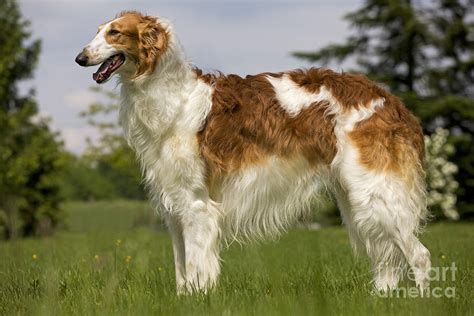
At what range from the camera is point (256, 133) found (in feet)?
18.6

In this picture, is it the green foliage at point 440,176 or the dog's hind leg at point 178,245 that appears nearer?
the dog's hind leg at point 178,245

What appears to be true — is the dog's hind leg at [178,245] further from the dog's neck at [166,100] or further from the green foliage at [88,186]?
the green foliage at [88,186]

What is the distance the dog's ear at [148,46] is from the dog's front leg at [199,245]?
1.25m

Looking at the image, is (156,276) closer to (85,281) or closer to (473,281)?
(85,281)

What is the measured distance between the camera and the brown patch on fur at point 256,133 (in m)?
5.59

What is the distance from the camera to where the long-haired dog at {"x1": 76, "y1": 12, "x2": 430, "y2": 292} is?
5398 millimetres

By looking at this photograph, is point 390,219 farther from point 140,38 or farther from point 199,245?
point 140,38

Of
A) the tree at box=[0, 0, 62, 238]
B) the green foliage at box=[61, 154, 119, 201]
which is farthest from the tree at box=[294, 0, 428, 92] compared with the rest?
the green foliage at box=[61, 154, 119, 201]

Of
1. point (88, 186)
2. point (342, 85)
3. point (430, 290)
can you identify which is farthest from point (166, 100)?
point (88, 186)

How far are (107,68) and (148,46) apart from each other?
1.32 feet

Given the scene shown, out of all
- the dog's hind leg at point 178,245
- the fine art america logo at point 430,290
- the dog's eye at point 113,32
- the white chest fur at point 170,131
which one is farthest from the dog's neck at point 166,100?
the fine art america logo at point 430,290

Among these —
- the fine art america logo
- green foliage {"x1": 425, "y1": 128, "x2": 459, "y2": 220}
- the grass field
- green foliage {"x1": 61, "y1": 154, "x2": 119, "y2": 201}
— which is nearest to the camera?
the grass field

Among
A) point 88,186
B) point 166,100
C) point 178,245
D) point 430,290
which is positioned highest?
point 166,100

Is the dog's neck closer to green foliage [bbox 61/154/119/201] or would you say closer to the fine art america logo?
the fine art america logo
